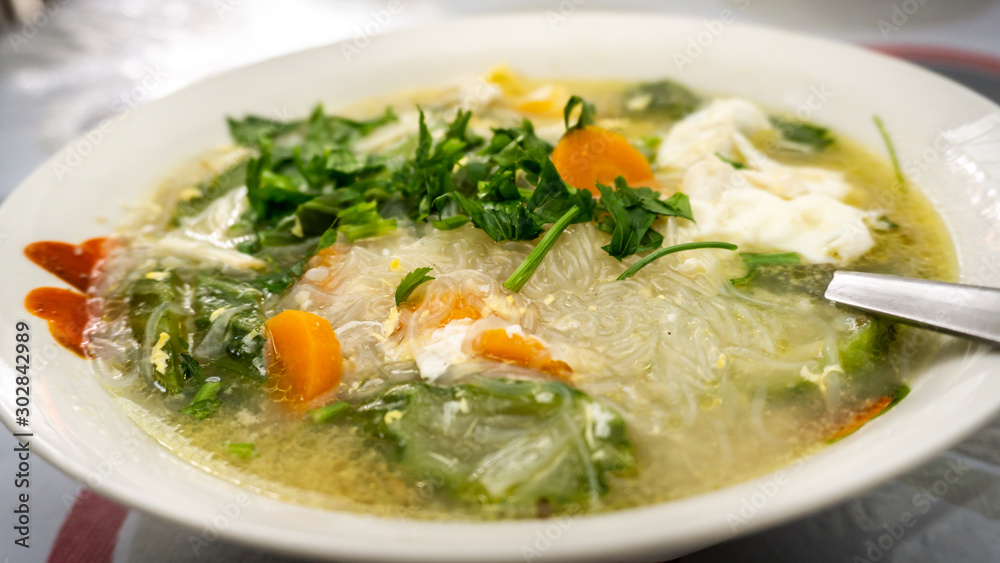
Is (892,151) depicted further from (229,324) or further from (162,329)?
(162,329)

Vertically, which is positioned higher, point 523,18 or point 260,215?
point 523,18

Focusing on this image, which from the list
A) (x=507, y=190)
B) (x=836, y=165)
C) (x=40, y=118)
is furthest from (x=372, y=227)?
(x=40, y=118)

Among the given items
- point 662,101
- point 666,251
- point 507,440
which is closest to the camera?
point 507,440

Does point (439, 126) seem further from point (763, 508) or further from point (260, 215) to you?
point (763, 508)

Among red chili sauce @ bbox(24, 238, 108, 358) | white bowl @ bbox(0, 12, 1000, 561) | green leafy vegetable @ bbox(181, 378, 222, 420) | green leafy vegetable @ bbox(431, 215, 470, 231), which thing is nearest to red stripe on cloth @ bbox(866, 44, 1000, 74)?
white bowl @ bbox(0, 12, 1000, 561)

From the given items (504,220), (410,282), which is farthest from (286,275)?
(504,220)

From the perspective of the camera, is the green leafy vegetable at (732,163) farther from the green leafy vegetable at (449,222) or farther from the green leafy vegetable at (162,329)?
the green leafy vegetable at (162,329)
